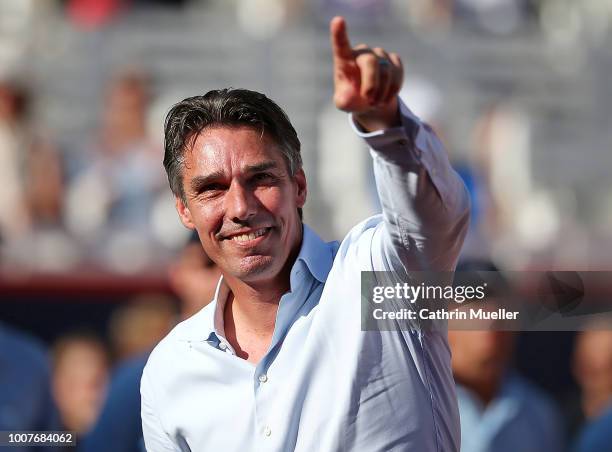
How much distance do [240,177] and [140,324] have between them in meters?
2.90

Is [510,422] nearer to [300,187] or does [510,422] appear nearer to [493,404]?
[493,404]

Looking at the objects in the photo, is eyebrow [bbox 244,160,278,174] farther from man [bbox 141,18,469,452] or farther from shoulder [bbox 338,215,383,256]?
shoulder [bbox 338,215,383,256]

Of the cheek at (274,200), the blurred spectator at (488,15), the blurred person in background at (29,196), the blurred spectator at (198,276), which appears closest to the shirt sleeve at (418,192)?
the cheek at (274,200)

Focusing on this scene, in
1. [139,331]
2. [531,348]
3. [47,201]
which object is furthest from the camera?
[47,201]

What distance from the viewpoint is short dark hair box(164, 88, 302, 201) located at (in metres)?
2.12

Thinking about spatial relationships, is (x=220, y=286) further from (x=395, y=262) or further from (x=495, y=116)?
(x=495, y=116)

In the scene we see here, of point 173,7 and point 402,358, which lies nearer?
point 402,358

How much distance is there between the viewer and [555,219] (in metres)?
7.04

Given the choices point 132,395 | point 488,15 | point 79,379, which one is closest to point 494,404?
point 132,395

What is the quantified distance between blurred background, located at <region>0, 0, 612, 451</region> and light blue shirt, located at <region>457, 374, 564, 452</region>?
3.4 inches

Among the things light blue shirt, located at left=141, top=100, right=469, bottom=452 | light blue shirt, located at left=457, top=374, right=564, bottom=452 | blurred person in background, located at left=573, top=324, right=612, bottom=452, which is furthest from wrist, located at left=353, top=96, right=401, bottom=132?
blurred person in background, located at left=573, top=324, right=612, bottom=452

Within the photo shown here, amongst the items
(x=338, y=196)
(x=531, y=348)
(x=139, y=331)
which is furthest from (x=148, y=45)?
(x=531, y=348)

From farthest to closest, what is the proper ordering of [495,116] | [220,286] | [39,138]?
[495,116], [39,138], [220,286]

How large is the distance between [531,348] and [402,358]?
8.02 ft
